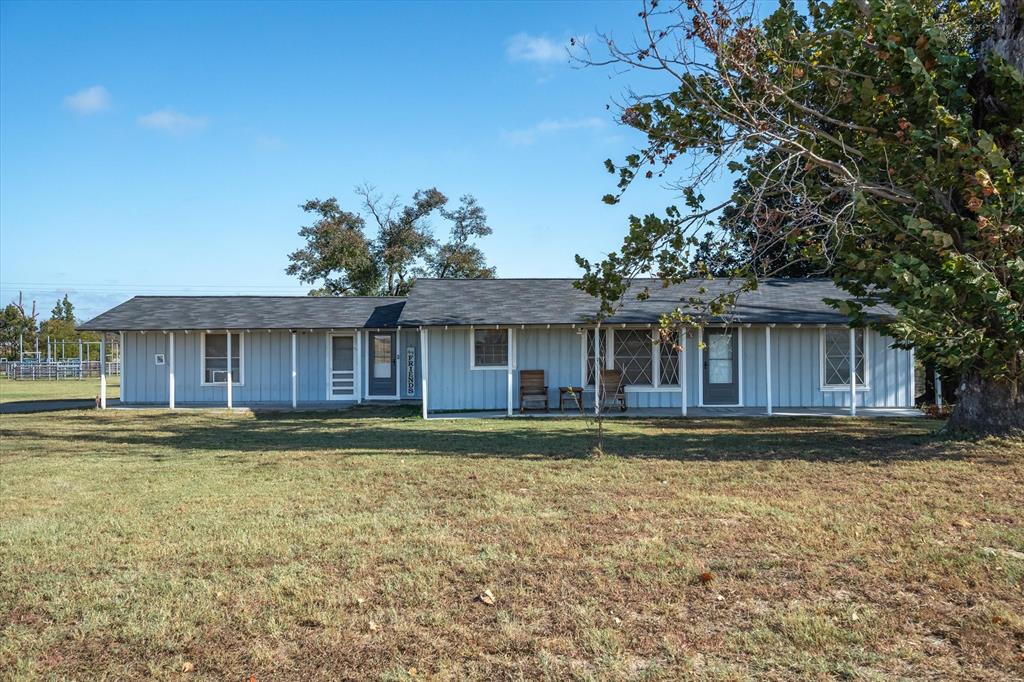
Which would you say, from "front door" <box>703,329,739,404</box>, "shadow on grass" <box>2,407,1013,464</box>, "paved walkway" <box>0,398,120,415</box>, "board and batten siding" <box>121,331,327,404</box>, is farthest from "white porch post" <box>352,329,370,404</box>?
"front door" <box>703,329,739,404</box>

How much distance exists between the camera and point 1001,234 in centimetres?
809

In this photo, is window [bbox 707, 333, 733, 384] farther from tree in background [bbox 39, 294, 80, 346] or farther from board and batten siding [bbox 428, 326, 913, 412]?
tree in background [bbox 39, 294, 80, 346]

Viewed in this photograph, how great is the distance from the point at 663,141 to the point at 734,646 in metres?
7.24

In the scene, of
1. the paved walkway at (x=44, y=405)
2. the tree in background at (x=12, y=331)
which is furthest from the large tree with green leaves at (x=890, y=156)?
the tree in background at (x=12, y=331)

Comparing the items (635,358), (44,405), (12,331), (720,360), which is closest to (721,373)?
(720,360)

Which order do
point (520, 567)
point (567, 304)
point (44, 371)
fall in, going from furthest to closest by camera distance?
point (44, 371) < point (567, 304) < point (520, 567)

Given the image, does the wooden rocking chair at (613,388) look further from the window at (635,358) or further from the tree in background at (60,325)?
the tree in background at (60,325)

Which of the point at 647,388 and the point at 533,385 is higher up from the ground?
the point at 533,385

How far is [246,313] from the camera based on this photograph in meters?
21.4

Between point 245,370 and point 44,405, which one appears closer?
point 245,370

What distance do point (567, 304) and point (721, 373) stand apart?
14.2 feet

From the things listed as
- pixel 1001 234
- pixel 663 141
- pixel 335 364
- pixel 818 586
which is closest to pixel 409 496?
pixel 818 586

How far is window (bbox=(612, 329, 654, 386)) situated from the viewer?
1811 cm

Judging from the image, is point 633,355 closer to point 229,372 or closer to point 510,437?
point 510,437
